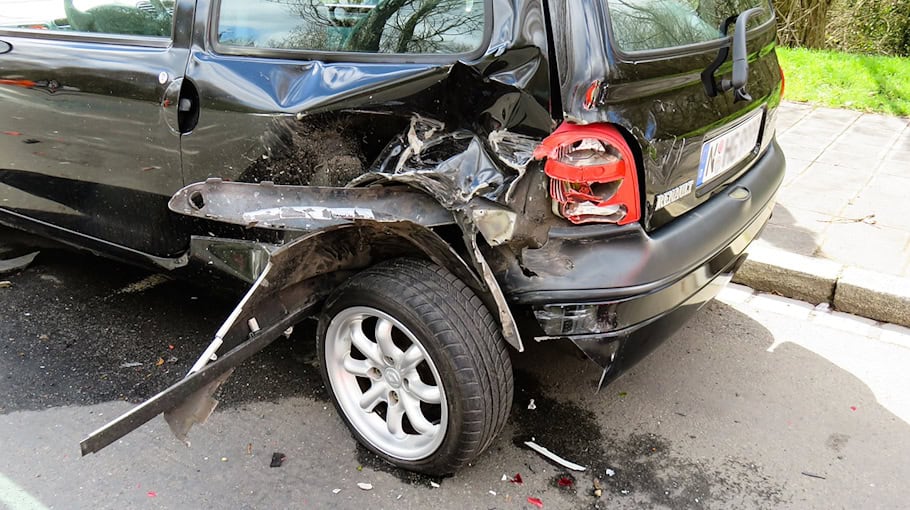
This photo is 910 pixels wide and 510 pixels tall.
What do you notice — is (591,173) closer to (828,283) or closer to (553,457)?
(553,457)

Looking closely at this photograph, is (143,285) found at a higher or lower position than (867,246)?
lower

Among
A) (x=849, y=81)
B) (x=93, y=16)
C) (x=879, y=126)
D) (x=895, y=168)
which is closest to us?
(x=93, y=16)

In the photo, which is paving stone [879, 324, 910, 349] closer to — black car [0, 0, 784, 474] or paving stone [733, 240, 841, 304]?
paving stone [733, 240, 841, 304]

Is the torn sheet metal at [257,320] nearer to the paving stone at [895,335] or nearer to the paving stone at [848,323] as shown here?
the paving stone at [848,323]

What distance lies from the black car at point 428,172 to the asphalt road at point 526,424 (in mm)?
257

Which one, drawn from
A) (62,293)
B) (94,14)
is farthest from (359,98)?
(62,293)

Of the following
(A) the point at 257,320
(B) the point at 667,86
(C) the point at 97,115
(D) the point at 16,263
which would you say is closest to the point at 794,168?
(B) the point at 667,86

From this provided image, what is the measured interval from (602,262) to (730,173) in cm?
89

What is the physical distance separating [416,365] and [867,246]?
2865mm

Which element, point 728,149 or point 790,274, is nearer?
point 728,149

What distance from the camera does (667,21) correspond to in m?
2.45

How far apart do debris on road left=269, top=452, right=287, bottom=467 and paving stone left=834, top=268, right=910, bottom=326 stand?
2760 millimetres

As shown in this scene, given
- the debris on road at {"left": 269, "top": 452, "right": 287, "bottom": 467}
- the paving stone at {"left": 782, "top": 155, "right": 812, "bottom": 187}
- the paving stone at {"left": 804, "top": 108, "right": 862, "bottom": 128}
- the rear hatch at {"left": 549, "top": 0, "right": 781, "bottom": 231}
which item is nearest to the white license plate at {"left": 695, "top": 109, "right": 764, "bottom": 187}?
the rear hatch at {"left": 549, "top": 0, "right": 781, "bottom": 231}

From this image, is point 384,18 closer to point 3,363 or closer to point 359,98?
point 359,98
